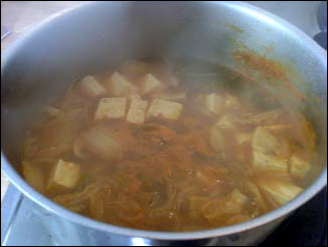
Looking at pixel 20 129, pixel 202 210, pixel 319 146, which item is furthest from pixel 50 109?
pixel 319 146

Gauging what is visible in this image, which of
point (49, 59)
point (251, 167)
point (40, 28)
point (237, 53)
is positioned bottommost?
point (251, 167)

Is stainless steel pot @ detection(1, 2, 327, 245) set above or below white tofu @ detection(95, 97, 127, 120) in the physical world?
above

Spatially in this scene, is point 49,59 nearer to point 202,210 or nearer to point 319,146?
point 202,210

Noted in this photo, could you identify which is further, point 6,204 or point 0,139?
point 6,204

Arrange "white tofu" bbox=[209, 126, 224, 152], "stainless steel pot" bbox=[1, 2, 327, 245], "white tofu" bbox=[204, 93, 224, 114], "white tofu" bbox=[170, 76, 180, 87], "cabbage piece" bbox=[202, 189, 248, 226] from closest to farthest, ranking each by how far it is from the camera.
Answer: "cabbage piece" bbox=[202, 189, 248, 226], "stainless steel pot" bbox=[1, 2, 327, 245], "white tofu" bbox=[209, 126, 224, 152], "white tofu" bbox=[204, 93, 224, 114], "white tofu" bbox=[170, 76, 180, 87]

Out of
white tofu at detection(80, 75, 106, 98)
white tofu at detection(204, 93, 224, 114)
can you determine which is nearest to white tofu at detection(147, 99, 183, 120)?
white tofu at detection(204, 93, 224, 114)

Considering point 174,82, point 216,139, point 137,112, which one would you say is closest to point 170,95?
point 174,82

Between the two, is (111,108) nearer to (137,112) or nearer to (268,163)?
(137,112)

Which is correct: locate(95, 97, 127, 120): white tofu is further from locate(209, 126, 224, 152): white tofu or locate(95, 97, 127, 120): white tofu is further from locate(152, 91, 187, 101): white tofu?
locate(209, 126, 224, 152): white tofu
